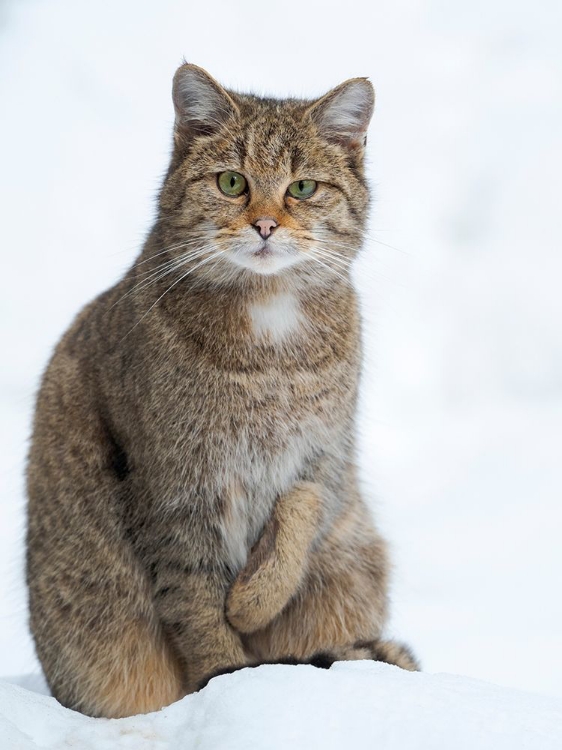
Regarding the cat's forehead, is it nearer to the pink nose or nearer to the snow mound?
the pink nose

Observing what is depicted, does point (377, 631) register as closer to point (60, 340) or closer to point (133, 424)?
point (133, 424)

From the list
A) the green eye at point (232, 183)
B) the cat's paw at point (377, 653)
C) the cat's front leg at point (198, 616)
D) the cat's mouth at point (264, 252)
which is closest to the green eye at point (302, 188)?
Result: the green eye at point (232, 183)

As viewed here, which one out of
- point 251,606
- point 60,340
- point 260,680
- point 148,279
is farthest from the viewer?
point 60,340

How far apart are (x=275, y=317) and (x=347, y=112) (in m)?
0.73

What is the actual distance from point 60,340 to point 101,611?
1.11m

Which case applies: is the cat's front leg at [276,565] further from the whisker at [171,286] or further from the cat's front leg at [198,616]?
the whisker at [171,286]

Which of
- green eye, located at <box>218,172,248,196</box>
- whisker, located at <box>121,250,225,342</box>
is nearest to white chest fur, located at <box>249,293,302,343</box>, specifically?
whisker, located at <box>121,250,225,342</box>

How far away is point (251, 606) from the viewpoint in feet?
10.8

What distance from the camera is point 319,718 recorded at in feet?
8.45

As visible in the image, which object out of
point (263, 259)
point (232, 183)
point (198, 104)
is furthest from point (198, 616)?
point (198, 104)

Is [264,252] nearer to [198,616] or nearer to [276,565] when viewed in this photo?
[276,565]

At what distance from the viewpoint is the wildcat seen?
329 cm

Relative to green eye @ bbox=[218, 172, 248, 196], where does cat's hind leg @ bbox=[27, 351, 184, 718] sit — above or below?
below

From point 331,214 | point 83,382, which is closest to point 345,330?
point 331,214
